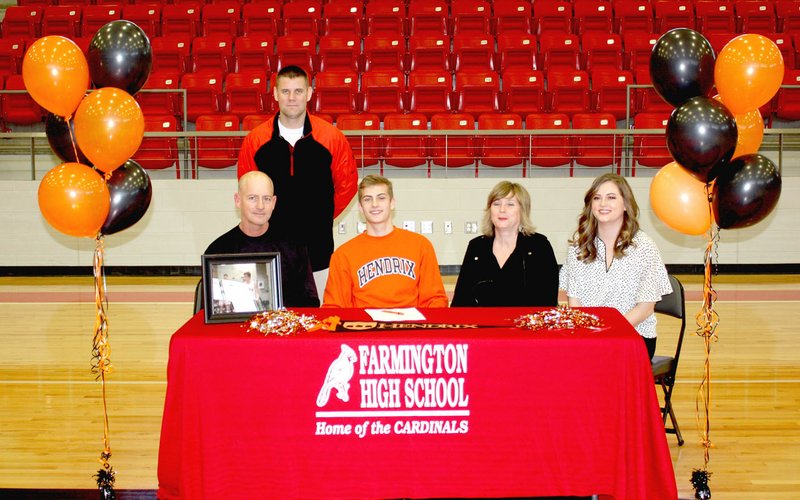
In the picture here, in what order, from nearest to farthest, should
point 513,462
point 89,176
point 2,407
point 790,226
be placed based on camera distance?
point 513,462, point 89,176, point 2,407, point 790,226

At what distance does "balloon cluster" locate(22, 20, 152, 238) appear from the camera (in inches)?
134

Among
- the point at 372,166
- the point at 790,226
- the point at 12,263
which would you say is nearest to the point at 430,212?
the point at 372,166

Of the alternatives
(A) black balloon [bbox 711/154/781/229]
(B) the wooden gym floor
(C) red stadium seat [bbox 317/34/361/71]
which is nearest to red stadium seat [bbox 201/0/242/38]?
(C) red stadium seat [bbox 317/34/361/71]

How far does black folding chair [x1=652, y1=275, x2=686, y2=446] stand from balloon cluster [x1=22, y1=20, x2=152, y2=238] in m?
2.54

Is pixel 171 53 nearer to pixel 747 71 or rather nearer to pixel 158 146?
pixel 158 146

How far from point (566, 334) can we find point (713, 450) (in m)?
1.50

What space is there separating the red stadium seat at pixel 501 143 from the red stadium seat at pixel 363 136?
1227 millimetres

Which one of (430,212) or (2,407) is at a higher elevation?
(430,212)

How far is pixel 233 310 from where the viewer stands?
303 centimetres

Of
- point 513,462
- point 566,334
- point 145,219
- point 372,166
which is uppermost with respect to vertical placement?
point 372,166

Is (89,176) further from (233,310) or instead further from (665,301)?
(665,301)

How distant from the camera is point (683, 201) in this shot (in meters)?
3.57

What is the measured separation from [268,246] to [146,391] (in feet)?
5.63

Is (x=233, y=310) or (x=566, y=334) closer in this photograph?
(x=566, y=334)
